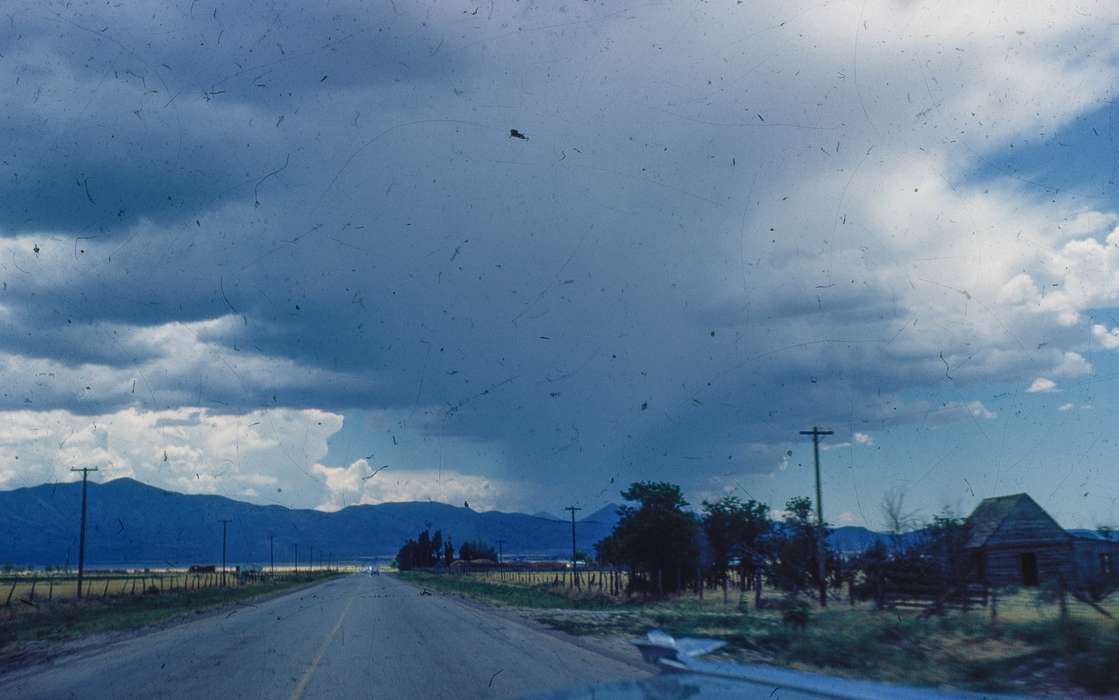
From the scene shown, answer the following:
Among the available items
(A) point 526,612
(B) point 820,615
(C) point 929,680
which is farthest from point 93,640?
(C) point 929,680

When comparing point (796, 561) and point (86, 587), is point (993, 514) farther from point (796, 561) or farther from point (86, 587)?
point (86, 587)

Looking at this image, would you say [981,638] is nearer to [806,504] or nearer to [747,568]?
[747,568]

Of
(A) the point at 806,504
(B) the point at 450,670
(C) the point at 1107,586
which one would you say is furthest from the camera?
(A) the point at 806,504


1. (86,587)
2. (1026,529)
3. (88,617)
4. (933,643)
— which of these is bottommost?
(86,587)

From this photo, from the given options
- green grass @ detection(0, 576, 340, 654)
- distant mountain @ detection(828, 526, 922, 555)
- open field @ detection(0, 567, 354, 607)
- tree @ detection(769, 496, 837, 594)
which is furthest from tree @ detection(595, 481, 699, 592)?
open field @ detection(0, 567, 354, 607)

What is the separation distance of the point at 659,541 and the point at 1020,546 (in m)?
18.0

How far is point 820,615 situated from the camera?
30250 millimetres

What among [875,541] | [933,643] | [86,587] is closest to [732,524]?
[875,541]

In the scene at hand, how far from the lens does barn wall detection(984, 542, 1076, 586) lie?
141 feet

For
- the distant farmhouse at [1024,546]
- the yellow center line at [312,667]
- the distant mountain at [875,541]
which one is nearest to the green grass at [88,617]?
the yellow center line at [312,667]

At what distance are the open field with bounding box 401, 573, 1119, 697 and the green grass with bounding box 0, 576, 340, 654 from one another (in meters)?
17.1

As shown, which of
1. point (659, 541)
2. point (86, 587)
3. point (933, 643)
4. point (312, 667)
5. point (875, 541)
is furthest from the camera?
point (86, 587)

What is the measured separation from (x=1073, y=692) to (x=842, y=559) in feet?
88.9

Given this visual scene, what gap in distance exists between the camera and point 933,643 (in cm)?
2017
